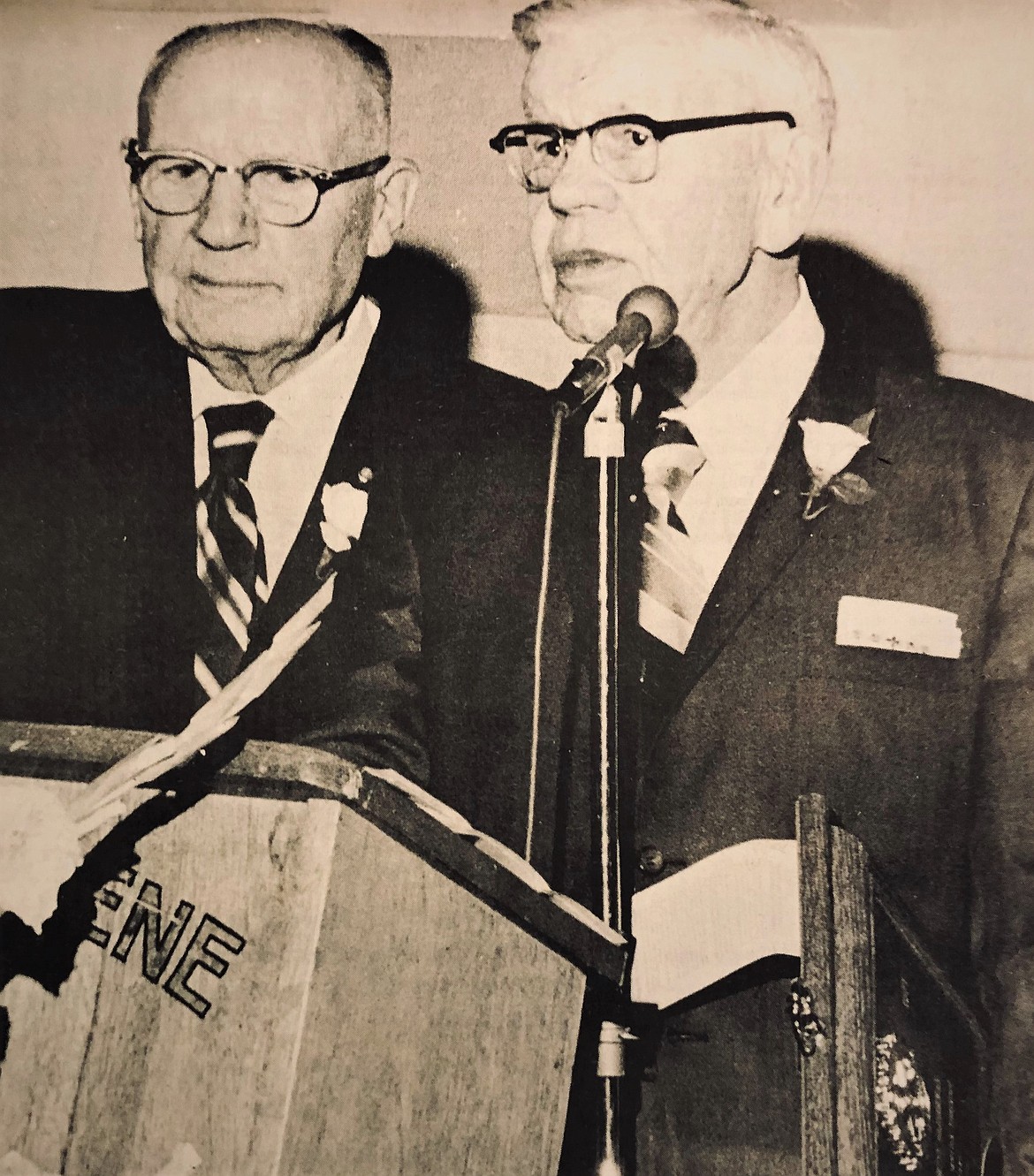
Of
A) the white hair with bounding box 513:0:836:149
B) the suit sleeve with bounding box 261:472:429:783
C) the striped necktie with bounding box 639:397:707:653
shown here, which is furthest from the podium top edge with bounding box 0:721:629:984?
the white hair with bounding box 513:0:836:149

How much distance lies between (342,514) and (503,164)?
752 millimetres

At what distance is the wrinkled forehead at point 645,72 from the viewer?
6.92 feet

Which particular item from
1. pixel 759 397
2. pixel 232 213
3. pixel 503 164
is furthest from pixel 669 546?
pixel 232 213

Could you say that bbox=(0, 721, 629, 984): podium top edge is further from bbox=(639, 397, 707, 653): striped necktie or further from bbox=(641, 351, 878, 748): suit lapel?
bbox=(639, 397, 707, 653): striped necktie

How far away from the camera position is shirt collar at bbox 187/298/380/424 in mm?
2182

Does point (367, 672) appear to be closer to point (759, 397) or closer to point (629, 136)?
point (759, 397)

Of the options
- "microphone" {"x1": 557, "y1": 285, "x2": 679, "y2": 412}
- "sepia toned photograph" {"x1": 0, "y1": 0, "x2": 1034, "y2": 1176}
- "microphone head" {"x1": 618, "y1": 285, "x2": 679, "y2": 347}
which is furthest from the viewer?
"microphone head" {"x1": 618, "y1": 285, "x2": 679, "y2": 347}

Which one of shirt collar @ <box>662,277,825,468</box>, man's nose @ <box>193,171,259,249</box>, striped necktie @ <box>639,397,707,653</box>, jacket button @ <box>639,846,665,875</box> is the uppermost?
man's nose @ <box>193,171,259,249</box>

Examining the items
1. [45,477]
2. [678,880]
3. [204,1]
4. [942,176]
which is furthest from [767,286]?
[45,477]

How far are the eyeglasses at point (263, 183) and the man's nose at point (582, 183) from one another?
1.17ft

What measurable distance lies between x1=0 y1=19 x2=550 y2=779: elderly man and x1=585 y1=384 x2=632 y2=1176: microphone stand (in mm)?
296

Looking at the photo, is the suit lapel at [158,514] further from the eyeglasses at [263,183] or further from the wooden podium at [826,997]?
the wooden podium at [826,997]

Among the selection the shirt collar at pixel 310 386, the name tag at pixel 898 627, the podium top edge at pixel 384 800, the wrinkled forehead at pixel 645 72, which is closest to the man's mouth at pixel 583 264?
the wrinkled forehead at pixel 645 72

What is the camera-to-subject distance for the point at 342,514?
6.95 feet
